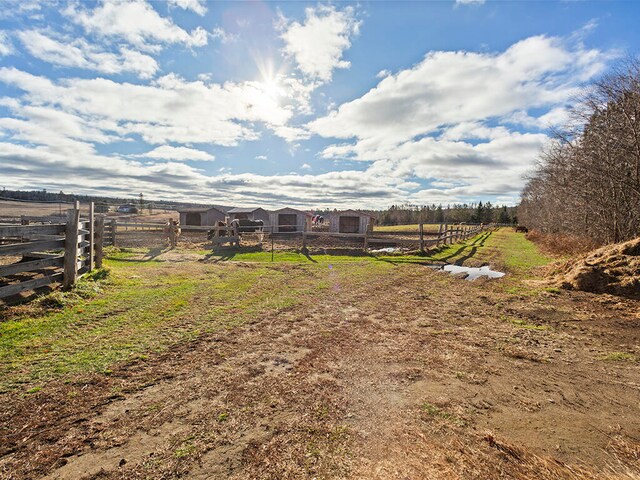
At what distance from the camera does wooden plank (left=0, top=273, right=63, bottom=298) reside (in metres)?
5.94

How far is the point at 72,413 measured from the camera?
3.23 meters

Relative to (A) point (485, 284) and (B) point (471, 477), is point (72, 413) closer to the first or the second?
(B) point (471, 477)

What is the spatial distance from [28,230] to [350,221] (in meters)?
37.7

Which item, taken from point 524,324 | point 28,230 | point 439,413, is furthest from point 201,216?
point 439,413

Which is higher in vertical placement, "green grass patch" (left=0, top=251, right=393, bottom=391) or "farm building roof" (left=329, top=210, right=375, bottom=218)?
"farm building roof" (left=329, top=210, right=375, bottom=218)

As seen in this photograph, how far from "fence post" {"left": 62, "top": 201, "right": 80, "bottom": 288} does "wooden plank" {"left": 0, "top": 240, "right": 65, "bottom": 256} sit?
0.59ft

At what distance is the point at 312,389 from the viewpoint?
12.6 feet

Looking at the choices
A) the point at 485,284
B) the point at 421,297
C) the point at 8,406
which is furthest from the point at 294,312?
the point at 485,284

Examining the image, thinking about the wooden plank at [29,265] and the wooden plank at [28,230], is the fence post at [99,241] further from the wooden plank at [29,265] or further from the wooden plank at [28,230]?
the wooden plank at [29,265]

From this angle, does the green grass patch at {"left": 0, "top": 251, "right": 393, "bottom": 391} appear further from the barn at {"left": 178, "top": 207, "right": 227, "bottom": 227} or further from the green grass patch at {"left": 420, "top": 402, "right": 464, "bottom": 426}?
the barn at {"left": 178, "top": 207, "right": 227, "bottom": 227}

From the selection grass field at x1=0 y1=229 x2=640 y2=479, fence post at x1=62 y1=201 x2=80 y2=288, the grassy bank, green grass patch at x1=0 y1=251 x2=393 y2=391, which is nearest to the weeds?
grass field at x1=0 y1=229 x2=640 y2=479

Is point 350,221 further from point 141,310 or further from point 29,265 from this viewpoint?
point 29,265

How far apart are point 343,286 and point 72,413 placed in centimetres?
778

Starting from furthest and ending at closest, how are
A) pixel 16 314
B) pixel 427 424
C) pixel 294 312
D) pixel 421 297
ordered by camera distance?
pixel 421 297 < pixel 294 312 < pixel 16 314 < pixel 427 424
